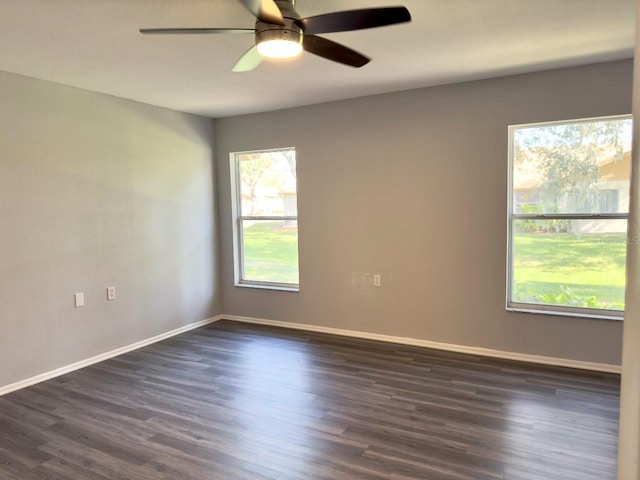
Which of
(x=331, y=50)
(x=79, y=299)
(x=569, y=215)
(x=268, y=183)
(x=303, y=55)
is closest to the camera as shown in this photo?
(x=331, y=50)

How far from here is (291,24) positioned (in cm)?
195

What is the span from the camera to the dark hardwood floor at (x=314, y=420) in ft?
7.29

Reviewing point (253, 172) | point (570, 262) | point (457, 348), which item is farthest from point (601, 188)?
point (253, 172)

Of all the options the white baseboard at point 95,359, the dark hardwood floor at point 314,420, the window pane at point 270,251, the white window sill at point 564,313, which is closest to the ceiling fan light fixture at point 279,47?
the dark hardwood floor at point 314,420

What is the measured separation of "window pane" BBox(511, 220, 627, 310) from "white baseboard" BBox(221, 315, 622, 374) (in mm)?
466

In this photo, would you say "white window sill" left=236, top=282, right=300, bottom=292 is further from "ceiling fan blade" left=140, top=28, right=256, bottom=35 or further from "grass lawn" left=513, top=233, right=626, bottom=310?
"ceiling fan blade" left=140, top=28, right=256, bottom=35

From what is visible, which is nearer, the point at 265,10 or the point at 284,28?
the point at 265,10

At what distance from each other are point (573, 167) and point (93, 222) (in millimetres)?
4125

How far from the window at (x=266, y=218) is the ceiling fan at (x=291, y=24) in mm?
2629

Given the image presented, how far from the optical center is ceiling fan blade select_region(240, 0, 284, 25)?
173 cm

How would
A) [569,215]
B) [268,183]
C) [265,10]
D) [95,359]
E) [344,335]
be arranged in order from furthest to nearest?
1. [268,183]
2. [344,335]
3. [95,359]
4. [569,215]
5. [265,10]

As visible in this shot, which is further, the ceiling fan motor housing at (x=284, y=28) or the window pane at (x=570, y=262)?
the window pane at (x=570, y=262)

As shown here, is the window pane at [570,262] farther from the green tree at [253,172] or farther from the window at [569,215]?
the green tree at [253,172]

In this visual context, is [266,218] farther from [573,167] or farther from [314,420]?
[573,167]
